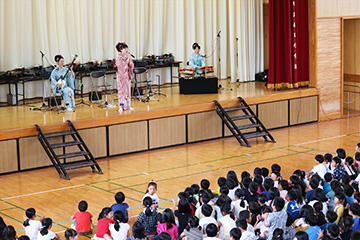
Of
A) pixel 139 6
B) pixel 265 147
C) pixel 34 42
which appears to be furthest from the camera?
pixel 139 6

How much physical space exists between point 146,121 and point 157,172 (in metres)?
2.14

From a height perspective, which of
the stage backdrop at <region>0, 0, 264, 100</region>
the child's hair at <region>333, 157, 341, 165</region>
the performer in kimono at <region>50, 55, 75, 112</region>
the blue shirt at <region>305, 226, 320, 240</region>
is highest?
the stage backdrop at <region>0, 0, 264, 100</region>

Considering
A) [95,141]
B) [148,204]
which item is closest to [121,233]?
[148,204]

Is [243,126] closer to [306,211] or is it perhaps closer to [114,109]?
[114,109]

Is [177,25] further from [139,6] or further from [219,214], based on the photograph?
[219,214]

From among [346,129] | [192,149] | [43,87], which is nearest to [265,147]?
[192,149]

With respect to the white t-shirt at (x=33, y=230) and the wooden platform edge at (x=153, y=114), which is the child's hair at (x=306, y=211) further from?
the wooden platform edge at (x=153, y=114)

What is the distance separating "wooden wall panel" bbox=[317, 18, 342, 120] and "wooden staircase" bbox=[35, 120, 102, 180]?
7701 mm

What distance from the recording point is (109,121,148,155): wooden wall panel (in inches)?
581

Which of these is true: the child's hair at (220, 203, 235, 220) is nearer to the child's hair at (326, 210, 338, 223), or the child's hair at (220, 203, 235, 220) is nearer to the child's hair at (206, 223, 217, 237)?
the child's hair at (206, 223, 217, 237)

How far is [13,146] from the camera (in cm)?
1350

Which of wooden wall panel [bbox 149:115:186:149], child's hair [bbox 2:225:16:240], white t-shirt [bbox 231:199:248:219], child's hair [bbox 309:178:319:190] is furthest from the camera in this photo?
wooden wall panel [bbox 149:115:186:149]

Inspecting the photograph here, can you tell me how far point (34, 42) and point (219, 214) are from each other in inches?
409

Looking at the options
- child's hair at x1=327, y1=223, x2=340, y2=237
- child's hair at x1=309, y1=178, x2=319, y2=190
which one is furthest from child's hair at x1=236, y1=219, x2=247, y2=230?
child's hair at x1=309, y1=178, x2=319, y2=190
